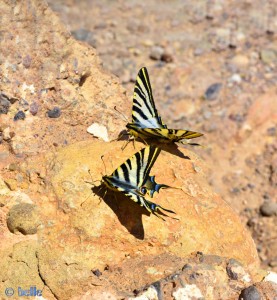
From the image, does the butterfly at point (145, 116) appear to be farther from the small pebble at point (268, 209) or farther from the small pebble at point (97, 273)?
the small pebble at point (268, 209)

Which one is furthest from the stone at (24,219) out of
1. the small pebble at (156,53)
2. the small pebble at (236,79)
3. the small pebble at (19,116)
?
the small pebble at (156,53)

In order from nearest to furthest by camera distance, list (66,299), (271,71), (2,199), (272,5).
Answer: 1. (66,299)
2. (2,199)
3. (271,71)
4. (272,5)

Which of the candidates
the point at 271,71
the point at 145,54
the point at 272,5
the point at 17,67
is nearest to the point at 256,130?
the point at 271,71

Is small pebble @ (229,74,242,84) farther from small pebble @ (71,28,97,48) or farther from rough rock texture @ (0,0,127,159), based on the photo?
rough rock texture @ (0,0,127,159)

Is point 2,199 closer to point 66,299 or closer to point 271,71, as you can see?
point 66,299

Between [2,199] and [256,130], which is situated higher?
[2,199]
